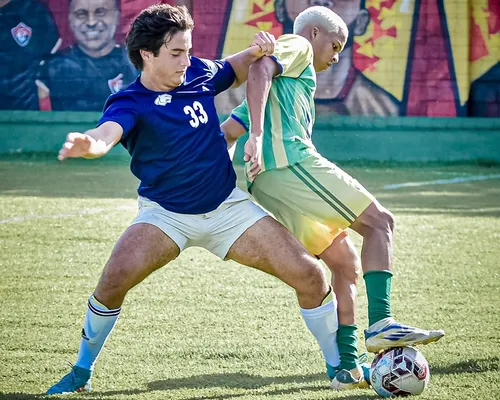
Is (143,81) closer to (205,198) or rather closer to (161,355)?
(205,198)

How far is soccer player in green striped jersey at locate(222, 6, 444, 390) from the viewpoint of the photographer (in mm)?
4812

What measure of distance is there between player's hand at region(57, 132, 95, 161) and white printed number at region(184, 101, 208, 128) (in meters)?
0.77

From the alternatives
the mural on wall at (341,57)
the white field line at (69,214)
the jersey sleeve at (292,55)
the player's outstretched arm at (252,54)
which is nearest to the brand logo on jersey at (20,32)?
the mural on wall at (341,57)

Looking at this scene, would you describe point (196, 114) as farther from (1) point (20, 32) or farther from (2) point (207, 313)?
(1) point (20, 32)

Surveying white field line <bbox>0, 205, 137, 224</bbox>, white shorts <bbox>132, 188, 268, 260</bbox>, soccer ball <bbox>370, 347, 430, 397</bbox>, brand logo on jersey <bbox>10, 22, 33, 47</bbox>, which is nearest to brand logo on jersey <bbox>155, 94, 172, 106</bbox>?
white shorts <bbox>132, 188, 268, 260</bbox>

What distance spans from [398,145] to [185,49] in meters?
11.8

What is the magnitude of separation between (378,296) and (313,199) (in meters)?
0.62

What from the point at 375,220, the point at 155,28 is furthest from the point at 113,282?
the point at 375,220

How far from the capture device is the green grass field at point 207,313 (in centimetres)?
498

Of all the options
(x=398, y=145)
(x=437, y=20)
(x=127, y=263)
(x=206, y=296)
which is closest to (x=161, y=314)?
(x=206, y=296)

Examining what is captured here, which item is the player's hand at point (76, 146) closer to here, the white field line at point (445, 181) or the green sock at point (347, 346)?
the green sock at point (347, 346)

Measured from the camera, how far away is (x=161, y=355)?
18.0 ft

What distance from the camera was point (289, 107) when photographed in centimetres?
512

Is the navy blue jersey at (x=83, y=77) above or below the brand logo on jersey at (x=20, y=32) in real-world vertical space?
below
